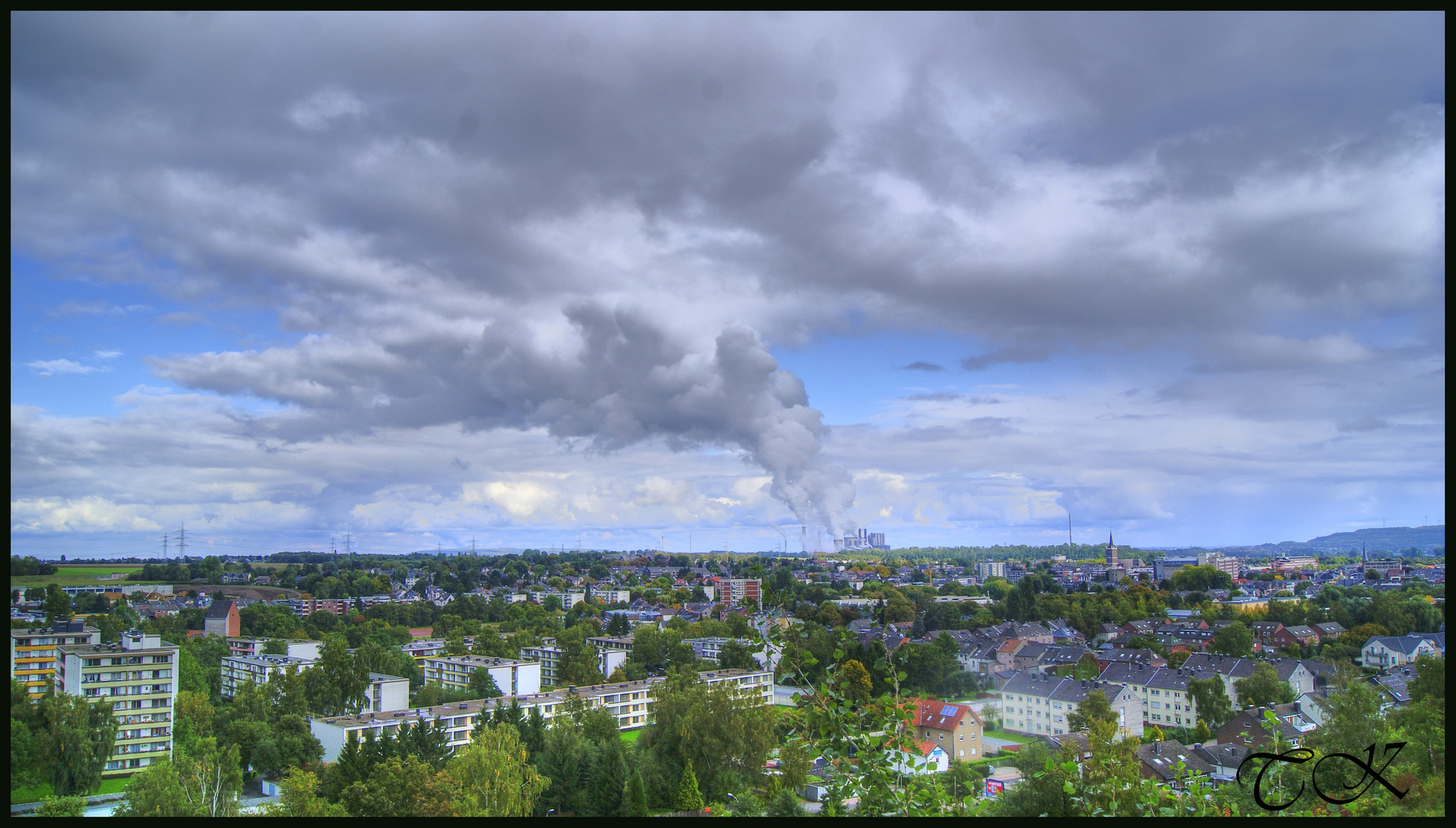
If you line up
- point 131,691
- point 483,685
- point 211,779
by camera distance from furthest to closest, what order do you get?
1. point 483,685
2. point 131,691
3. point 211,779

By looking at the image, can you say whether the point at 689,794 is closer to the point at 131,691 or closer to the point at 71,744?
the point at 71,744

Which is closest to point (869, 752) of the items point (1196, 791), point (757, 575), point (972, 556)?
point (757, 575)

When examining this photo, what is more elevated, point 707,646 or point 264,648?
point 264,648

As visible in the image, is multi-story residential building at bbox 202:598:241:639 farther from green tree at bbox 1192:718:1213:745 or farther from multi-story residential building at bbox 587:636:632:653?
green tree at bbox 1192:718:1213:745

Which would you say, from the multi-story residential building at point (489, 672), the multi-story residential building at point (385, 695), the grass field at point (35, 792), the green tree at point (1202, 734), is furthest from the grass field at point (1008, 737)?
the grass field at point (35, 792)

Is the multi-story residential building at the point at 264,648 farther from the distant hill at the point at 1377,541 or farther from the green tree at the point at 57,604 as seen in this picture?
the distant hill at the point at 1377,541

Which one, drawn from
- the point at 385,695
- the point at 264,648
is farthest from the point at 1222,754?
the point at 264,648

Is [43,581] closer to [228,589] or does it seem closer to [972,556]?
[228,589]
